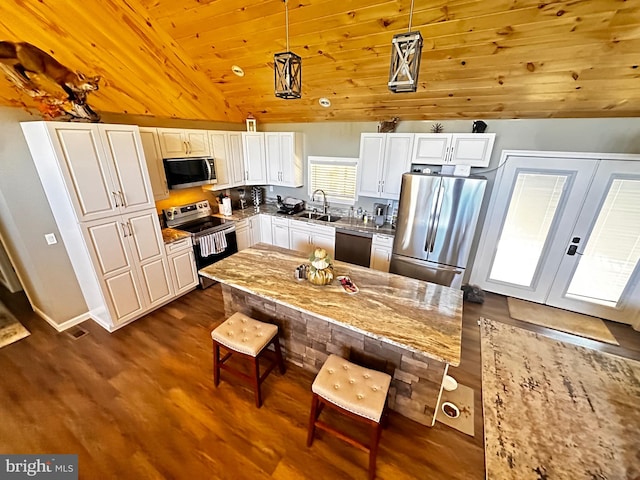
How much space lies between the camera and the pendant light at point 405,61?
1369mm

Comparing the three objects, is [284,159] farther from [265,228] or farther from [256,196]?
[265,228]

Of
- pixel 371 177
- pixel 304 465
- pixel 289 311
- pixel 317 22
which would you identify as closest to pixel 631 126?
pixel 371 177

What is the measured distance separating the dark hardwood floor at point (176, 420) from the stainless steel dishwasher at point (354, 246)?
1711mm

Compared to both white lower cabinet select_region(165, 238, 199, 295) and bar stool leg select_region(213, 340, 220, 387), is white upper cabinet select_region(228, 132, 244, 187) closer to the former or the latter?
white lower cabinet select_region(165, 238, 199, 295)

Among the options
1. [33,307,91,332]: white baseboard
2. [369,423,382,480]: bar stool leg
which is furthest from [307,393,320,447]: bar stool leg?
[33,307,91,332]: white baseboard

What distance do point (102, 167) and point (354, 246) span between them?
10.6 ft

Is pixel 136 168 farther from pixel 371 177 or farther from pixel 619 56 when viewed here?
pixel 619 56

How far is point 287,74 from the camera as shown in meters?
1.74

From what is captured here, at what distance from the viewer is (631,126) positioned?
283 cm

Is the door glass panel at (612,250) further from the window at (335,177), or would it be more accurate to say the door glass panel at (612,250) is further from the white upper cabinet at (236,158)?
the white upper cabinet at (236,158)

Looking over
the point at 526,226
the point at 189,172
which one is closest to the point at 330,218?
the point at 189,172

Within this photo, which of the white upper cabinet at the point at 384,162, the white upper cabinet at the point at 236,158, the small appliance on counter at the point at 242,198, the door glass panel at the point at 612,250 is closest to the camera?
the door glass panel at the point at 612,250

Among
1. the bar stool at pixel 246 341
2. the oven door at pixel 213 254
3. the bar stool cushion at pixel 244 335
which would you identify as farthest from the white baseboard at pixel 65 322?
the bar stool cushion at pixel 244 335

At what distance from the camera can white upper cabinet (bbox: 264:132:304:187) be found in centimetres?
447
